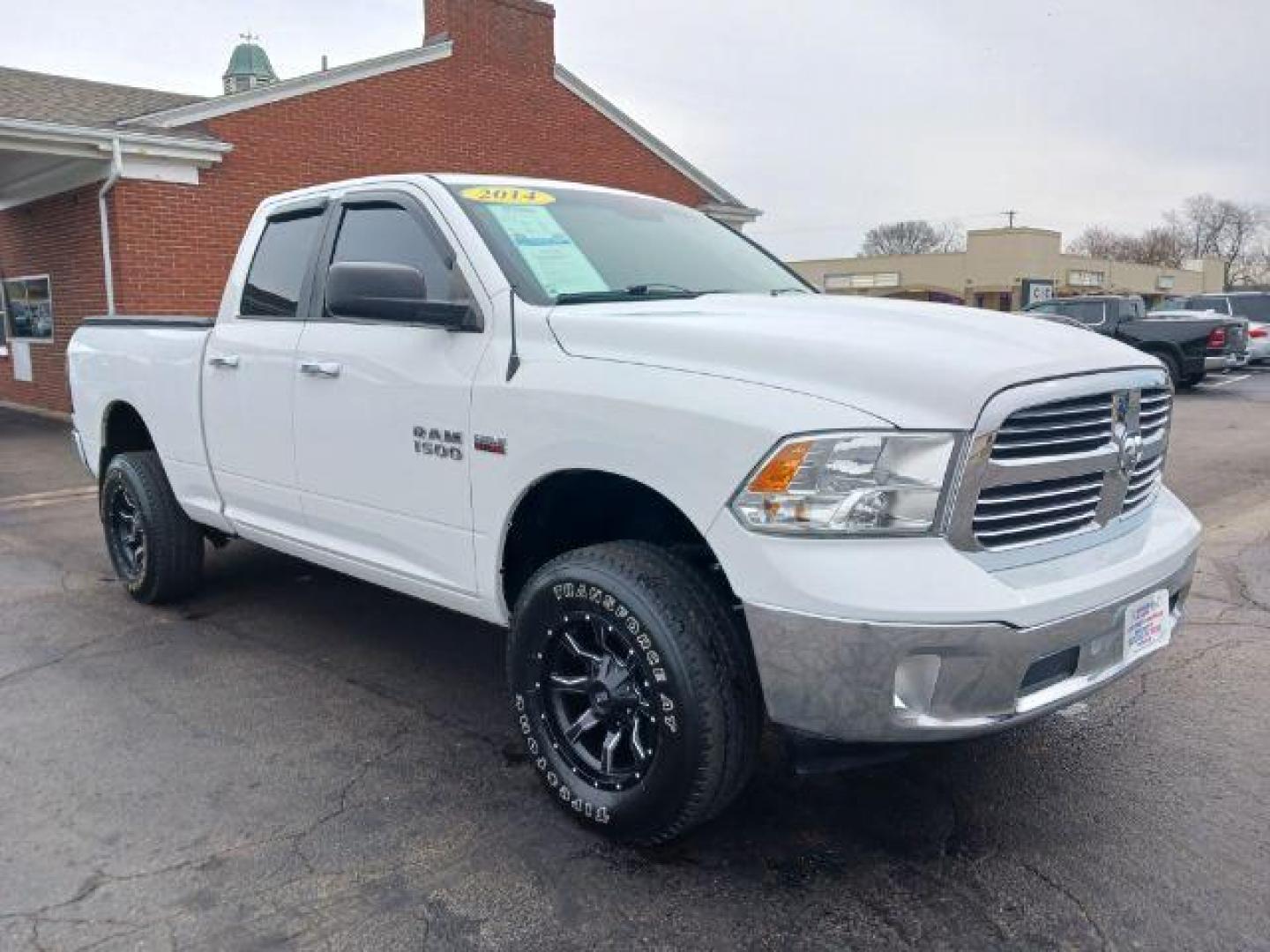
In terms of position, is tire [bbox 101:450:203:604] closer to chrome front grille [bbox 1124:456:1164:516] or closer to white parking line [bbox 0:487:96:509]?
white parking line [bbox 0:487:96:509]

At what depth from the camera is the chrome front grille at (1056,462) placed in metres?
2.54

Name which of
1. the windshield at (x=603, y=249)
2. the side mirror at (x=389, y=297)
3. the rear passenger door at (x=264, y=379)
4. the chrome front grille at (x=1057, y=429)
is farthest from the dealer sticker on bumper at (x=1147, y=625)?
the rear passenger door at (x=264, y=379)


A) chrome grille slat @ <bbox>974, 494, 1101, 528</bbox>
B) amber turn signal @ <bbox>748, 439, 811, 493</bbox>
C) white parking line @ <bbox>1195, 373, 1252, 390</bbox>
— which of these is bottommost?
white parking line @ <bbox>1195, 373, 1252, 390</bbox>

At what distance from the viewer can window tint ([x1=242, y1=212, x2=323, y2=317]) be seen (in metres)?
4.39

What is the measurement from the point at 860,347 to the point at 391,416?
1745mm

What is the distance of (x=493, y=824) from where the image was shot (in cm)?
316

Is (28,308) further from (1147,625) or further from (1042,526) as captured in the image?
(1147,625)

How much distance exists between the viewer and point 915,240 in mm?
88312

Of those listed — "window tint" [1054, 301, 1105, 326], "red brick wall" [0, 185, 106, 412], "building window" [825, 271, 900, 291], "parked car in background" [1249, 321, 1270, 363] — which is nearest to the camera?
"red brick wall" [0, 185, 106, 412]

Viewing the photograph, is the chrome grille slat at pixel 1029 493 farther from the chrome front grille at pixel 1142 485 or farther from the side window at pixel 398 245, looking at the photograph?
the side window at pixel 398 245

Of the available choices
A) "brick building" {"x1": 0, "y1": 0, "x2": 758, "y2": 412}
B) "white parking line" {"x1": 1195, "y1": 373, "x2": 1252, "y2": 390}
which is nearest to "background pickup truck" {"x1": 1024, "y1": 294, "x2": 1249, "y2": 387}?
"white parking line" {"x1": 1195, "y1": 373, "x2": 1252, "y2": 390}

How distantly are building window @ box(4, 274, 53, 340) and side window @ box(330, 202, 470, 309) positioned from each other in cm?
1254

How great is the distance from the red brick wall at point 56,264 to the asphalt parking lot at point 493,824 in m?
9.83

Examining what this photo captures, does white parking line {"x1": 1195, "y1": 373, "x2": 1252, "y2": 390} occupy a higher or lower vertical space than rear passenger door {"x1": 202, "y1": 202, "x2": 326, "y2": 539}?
lower
